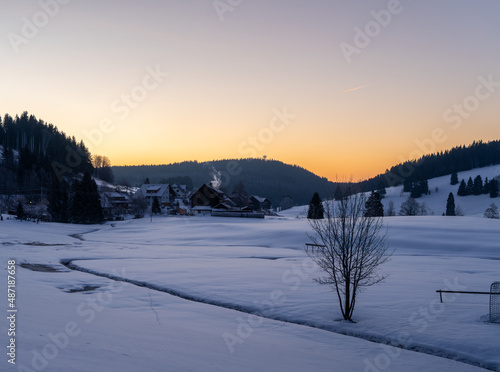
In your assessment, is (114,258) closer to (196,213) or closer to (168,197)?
(196,213)

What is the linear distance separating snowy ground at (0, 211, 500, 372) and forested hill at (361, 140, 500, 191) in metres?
154

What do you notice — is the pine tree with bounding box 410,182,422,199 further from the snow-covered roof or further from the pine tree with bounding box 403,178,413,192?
the snow-covered roof

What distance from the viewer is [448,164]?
180125mm

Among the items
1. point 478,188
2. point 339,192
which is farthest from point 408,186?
point 339,192

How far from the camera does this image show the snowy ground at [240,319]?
9.02 meters

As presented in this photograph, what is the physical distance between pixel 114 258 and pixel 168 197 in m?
93.7

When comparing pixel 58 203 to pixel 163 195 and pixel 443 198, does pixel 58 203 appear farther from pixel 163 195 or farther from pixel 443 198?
pixel 443 198

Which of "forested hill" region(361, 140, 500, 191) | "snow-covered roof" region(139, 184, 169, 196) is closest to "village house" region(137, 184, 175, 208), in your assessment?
"snow-covered roof" region(139, 184, 169, 196)

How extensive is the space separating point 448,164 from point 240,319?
195539 mm

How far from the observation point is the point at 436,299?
657 inches

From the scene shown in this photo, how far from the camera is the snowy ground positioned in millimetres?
9023

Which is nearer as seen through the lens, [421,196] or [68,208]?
[68,208]

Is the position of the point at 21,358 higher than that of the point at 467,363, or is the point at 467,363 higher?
the point at 21,358

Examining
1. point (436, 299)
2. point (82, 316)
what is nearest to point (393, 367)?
point (436, 299)
